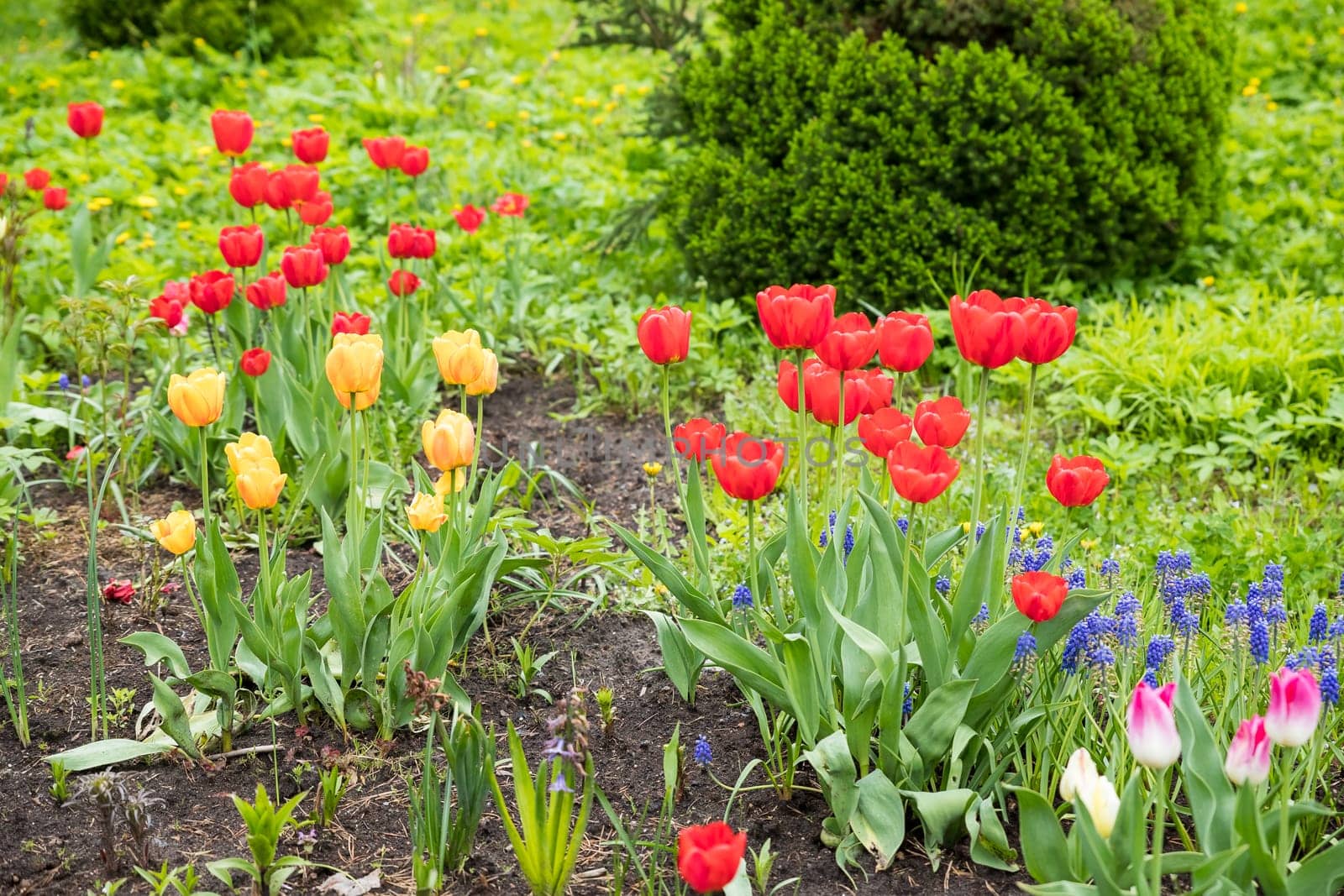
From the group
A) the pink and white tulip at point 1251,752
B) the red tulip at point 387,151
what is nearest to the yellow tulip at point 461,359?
the pink and white tulip at point 1251,752

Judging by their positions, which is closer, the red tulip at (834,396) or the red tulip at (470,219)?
the red tulip at (834,396)

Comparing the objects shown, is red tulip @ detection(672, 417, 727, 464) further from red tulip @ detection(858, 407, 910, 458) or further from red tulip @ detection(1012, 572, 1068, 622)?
red tulip @ detection(1012, 572, 1068, 622)

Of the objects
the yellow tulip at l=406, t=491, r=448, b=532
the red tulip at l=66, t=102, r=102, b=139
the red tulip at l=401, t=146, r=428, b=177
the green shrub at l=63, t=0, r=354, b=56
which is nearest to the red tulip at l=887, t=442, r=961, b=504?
the yellow tulip at l=406, t=491, r=448, b=532

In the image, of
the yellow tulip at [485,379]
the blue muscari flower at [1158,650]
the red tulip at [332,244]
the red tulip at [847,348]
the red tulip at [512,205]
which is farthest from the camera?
the red tulip at [512,205]

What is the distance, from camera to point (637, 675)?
99.3 inches

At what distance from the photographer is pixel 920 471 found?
1.77 meters

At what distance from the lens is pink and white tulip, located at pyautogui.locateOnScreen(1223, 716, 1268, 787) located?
1571mm

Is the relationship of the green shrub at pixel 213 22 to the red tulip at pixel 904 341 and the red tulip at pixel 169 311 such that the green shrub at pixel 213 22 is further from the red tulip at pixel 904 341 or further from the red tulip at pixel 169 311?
the red tulip at pixel 904 341

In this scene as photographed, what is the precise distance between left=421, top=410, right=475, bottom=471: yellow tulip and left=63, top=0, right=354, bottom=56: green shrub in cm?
668

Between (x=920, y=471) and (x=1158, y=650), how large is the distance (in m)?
0.58

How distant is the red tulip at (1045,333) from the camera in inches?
68.7

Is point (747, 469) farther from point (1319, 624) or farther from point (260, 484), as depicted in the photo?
point (1319, 624)

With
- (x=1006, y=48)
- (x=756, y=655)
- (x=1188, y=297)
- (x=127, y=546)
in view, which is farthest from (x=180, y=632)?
(x=1188, y=297)

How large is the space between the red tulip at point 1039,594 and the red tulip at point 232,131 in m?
2.57
